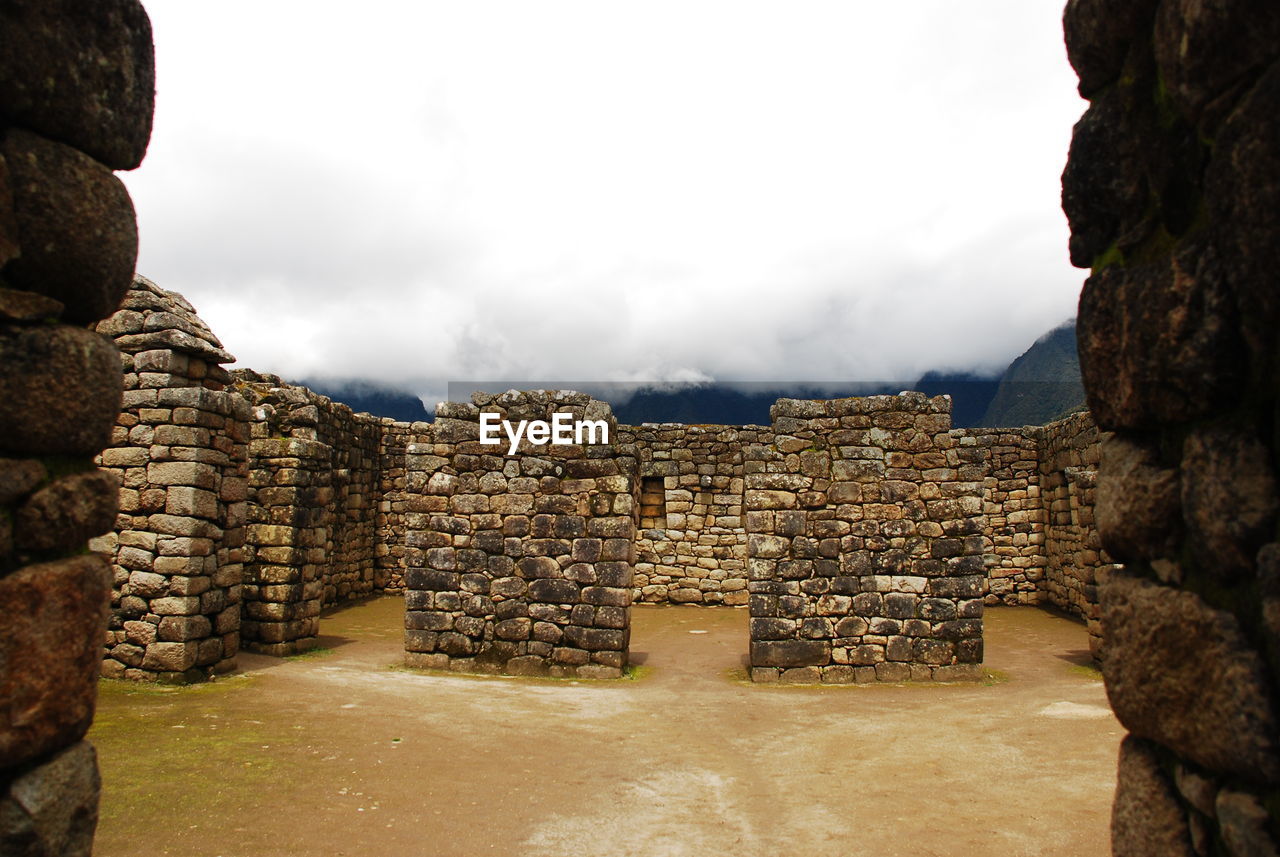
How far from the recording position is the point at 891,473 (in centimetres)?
979

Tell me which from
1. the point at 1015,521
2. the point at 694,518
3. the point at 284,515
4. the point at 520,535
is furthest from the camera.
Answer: the point at 694,518

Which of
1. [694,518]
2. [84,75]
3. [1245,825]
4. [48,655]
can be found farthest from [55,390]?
[694,518]

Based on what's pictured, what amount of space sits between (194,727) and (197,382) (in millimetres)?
4126

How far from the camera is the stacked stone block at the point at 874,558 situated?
9.57 m

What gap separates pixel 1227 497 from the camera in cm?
182

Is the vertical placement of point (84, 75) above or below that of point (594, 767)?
above

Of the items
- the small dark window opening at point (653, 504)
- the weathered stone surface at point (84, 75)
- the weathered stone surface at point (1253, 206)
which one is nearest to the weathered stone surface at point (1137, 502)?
the weathered stone surface at point (1253, 206)

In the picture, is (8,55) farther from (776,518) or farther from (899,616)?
(899,616)

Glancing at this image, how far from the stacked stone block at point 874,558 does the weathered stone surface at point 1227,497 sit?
7.82m

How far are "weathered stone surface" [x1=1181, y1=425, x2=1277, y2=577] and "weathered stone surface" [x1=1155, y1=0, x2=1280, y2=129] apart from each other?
32.2 inches

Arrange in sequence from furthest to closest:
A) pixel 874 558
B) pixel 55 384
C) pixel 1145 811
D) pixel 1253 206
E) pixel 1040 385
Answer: pixel 1040 385, pixel 874 558, pixel 55 384, pixel 1145 811, pixel 1253 206

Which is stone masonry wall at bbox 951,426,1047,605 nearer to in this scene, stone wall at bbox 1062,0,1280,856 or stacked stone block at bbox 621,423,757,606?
stacked stone block at bbox 621,423,757,606

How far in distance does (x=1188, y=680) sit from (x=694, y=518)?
15.8 metres

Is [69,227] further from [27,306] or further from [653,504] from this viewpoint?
[653,504]
